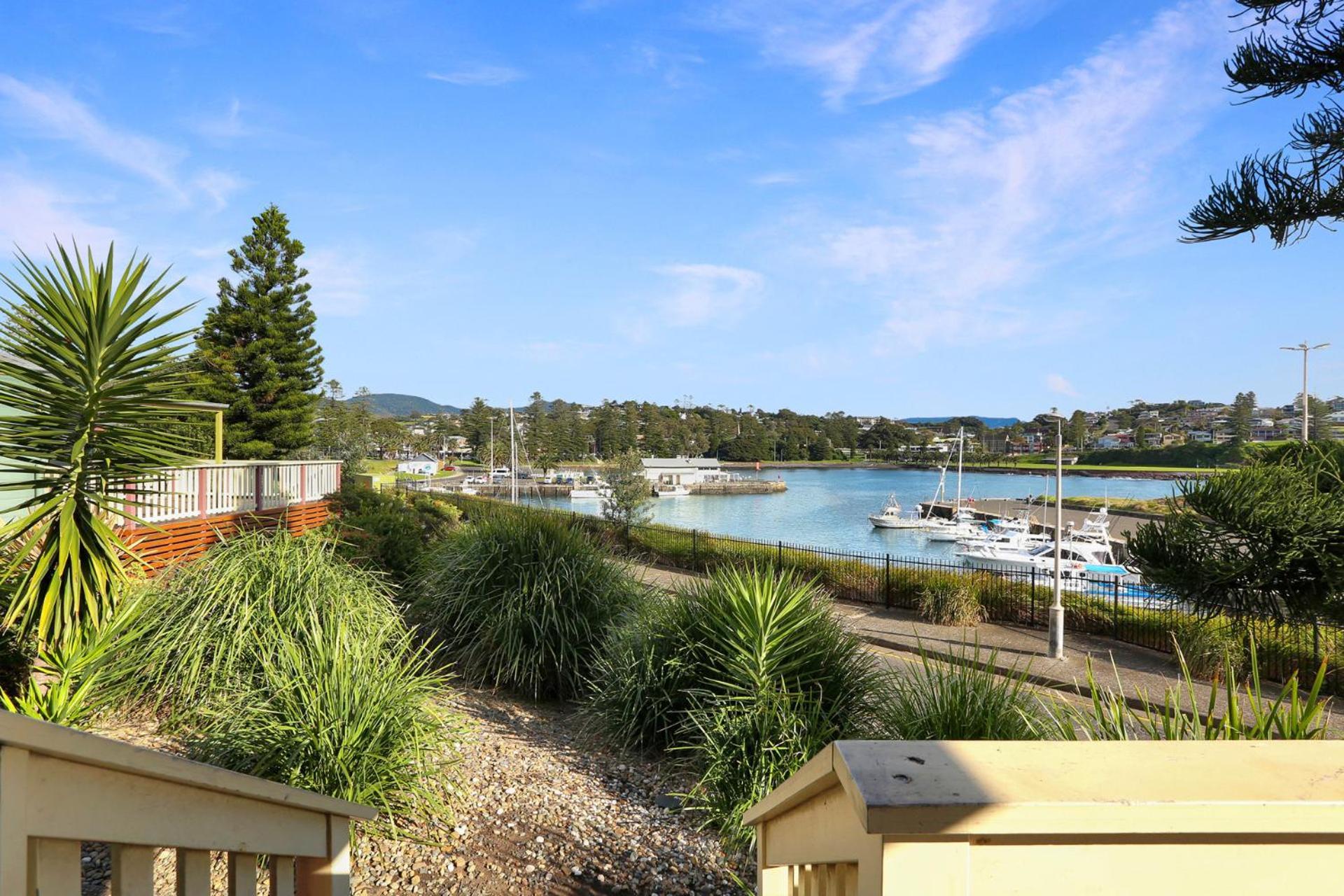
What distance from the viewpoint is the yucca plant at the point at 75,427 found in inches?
180

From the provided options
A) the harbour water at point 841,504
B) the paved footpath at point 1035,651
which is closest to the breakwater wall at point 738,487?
the harbour water at point 841,504

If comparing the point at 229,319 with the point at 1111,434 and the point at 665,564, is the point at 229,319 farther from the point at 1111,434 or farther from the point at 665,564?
the point at 1111,434

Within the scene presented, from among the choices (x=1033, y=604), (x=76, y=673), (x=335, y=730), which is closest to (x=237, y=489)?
(x=76, y=673)

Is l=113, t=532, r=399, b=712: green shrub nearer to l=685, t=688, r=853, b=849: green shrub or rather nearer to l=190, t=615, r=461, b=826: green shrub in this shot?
l=190, t=615, r=461, b=826: green shrub

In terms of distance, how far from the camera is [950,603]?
14.1 m

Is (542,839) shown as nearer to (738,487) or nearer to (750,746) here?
(750,746)

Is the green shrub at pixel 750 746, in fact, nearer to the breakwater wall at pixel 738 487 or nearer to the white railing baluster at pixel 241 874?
the white railing baluster at pixel 241 874

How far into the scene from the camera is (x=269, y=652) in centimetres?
455

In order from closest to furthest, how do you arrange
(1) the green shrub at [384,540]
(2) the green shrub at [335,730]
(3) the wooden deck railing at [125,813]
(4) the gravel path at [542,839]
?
1. (3) the wooden deck railing at [125,813]
2. (4) the gravel path at [542,839]
3. (2) the green shrub at [335,730]
4. (1) the green shrub at [384,540]

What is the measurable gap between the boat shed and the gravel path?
3191 millimetres

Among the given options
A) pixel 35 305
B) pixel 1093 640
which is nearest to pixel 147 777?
pixel 35 305

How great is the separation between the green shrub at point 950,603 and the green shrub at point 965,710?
978cm

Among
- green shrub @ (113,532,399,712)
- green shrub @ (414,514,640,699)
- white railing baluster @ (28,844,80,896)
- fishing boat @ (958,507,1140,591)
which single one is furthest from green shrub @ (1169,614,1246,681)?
fishing boat @ (958,507,1140,591)

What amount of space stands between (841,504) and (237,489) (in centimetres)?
6457
